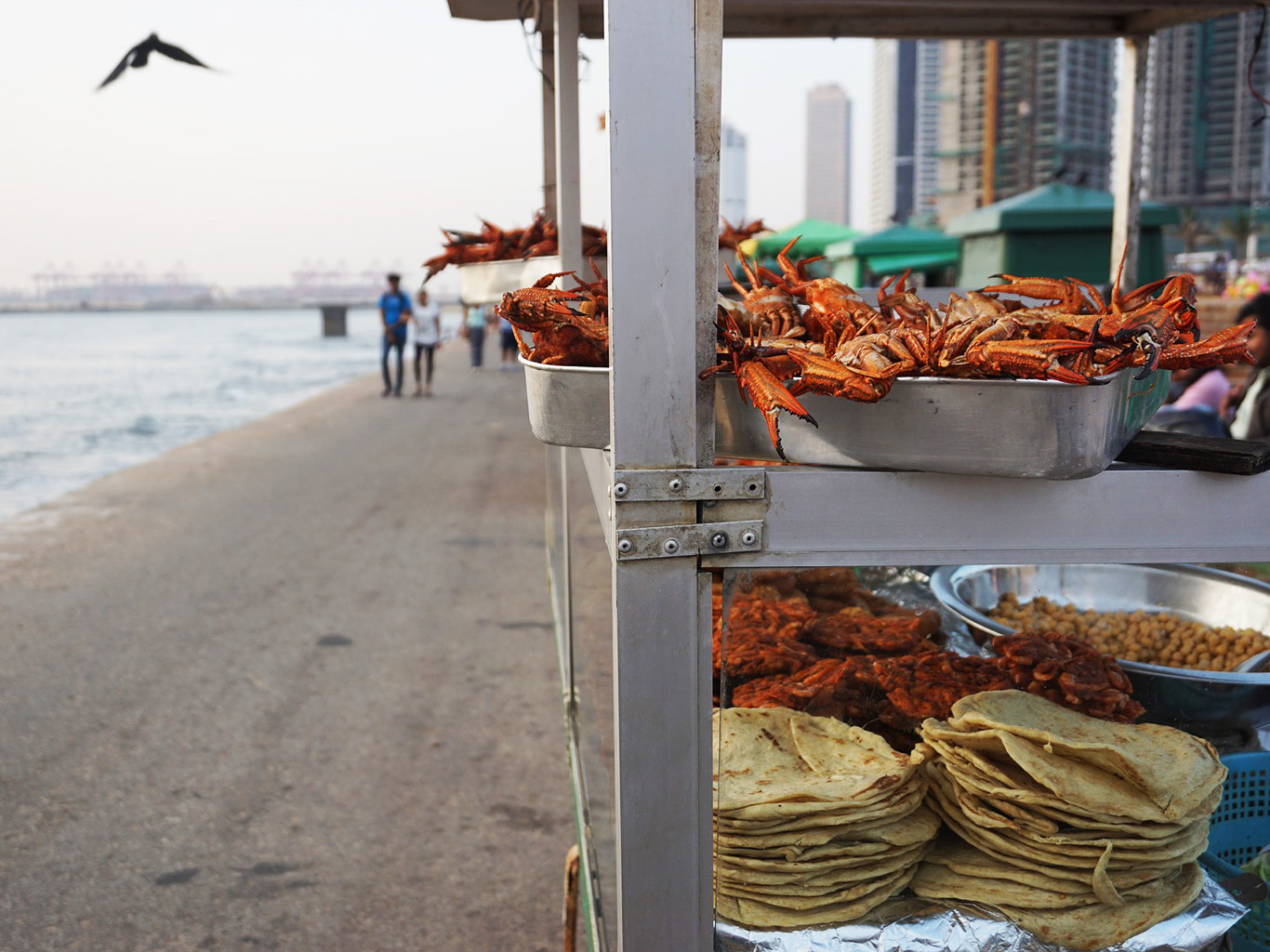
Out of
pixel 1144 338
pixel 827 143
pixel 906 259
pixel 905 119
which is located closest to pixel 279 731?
pixel 1144 338

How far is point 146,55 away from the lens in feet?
8.23

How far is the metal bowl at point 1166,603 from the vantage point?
69.7 inches

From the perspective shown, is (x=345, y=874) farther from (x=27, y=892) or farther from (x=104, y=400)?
(x=104, y=400)

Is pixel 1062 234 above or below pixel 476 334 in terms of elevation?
above

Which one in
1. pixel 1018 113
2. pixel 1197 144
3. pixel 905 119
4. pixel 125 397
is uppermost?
pixel 905 119

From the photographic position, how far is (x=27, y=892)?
324cm

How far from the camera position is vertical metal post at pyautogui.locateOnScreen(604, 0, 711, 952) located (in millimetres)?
1197

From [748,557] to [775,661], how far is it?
555mm

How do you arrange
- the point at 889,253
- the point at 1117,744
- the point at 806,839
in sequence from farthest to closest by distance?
1. the point at 889,253
2. the point at 1117,744
3. the point at 806,839

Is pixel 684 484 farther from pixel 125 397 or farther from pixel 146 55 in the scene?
pixel 125 397

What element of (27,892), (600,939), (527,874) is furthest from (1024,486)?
(27,892)

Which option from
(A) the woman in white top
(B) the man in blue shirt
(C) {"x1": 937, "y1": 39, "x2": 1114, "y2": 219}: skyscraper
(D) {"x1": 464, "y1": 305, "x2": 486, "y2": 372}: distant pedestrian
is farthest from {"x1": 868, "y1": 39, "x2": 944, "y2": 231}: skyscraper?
(B) the man in blue shirt

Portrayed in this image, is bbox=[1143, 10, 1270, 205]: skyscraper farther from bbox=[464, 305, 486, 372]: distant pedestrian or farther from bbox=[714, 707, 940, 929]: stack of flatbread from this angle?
bbox=[714, 707, 940, 929]: stack of flatbread

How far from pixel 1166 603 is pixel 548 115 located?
8.30ft
